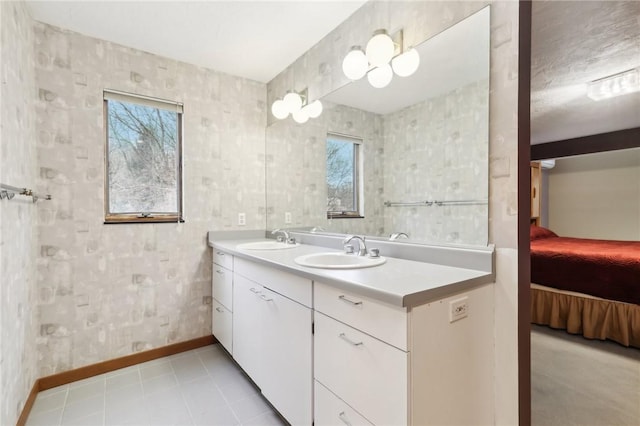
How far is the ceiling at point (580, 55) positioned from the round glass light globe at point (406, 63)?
961 mm

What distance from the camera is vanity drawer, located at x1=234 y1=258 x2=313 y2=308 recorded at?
134cm

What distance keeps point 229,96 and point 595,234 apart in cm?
589

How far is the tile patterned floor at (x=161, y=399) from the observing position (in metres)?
1.63

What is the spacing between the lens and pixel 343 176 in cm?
205

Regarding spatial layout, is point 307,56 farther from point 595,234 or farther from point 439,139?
point 595,234

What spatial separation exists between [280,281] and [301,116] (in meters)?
1.44

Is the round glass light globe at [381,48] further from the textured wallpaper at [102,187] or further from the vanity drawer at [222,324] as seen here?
the vanity drawer at [222,324]

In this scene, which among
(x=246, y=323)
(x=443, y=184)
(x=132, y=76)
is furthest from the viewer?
(x=132, y=76)

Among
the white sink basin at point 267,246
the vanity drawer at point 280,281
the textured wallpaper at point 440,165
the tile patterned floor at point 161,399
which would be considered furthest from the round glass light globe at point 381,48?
the tile patterned floor at point 161,399

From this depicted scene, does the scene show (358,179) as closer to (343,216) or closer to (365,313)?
(343,216)

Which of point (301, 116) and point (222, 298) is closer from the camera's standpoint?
point (222, 298)

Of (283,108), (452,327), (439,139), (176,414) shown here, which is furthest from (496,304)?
(283,108)

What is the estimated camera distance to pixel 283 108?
248cm

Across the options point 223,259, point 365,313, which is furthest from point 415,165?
point 223,259
